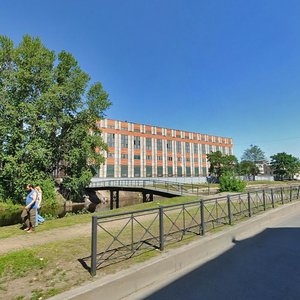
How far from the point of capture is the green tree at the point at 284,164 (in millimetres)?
89562

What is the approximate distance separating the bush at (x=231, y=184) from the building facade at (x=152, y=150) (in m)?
34.4

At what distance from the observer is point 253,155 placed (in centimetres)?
10181

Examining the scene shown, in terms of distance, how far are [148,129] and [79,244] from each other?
5990 cm

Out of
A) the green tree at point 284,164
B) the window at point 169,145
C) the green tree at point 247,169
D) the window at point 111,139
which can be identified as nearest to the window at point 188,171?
the window at point 169,145

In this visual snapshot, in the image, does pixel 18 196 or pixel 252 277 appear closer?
pixel 252 277

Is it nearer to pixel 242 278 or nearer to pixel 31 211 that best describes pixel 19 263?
pixel 31 211

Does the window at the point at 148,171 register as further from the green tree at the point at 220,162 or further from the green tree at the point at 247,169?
the green tree at the point at 247,169

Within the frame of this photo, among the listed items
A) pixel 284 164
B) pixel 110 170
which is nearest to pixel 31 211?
pixel 110 170

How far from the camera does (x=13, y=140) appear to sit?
23.0 m

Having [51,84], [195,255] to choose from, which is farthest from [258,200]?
[51,84]

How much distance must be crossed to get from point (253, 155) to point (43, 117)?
9305 cm

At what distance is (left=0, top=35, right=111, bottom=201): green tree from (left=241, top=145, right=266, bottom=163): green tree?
86.2 metres

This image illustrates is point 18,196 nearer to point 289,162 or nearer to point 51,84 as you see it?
point 51,84

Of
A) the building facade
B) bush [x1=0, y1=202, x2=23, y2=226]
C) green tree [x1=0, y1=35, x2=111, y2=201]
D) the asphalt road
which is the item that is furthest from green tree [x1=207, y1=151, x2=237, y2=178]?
the asphalt road
